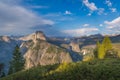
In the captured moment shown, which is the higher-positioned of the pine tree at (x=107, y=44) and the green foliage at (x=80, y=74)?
the pine tree at (x=107, y=44)

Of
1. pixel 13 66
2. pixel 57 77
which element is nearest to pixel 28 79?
pixel 57 77

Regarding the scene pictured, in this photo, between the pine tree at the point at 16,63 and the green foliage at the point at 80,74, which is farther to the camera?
the pine tree at the point at 16,63

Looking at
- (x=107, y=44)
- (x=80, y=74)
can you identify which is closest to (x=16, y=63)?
(x=107, y=44)

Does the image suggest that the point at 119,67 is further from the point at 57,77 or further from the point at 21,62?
the point at 21,62

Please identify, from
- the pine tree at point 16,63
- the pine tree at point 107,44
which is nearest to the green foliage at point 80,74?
the pine tree at point 16,63

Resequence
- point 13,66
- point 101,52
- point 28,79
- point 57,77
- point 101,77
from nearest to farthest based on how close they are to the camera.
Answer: point 101,77, point 57,77, point 28,79, point 13,66, point 101,52

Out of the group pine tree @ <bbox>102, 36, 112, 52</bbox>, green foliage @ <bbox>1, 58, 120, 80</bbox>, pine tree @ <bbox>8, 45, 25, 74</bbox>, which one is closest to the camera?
green foliage @ <bbox>1, 58, 120, 80</bbox>

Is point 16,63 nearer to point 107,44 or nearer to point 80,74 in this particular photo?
point 107,44

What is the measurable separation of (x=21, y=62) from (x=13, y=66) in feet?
11.6

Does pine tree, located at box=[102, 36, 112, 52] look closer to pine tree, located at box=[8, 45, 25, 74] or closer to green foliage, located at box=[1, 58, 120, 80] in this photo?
pine tree, located at box=[8, 45, 25, 74]

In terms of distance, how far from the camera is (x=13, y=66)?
93188 mm

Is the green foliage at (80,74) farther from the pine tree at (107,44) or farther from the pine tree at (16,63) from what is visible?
the pine tree at (107,44)

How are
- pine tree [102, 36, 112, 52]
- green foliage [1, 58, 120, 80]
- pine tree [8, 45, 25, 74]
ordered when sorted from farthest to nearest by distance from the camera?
1. pine tree [102, 36, 112, 52]
2. pine tree [8, 45, 25, 74]
3. green foliage [1, 58, 120, 80]

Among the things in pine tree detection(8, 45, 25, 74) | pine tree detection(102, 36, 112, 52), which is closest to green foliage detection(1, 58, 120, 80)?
pine tree detection(8, 45, 25, 74)
